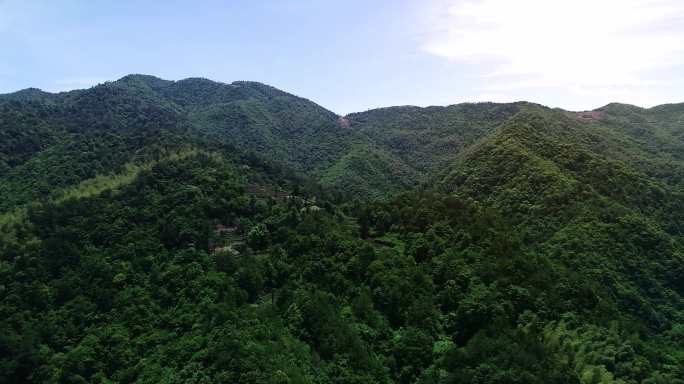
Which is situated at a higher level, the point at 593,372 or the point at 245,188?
the point at 245,188

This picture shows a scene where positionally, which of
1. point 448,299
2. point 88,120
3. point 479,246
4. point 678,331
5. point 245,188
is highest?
point 88,120

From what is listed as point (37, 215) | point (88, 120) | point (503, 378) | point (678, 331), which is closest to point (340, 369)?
point (503, 378)

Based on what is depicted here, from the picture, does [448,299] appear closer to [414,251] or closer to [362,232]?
[414,251]

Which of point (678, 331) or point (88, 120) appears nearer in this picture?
point (678, 331)

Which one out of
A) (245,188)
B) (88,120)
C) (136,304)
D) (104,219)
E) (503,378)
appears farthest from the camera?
(88,120)

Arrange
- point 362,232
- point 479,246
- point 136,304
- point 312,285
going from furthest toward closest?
point 362,232 < point 479,246 < point 312,285 < point 136,304

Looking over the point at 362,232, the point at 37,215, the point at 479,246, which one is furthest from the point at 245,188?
the point at 479,246
